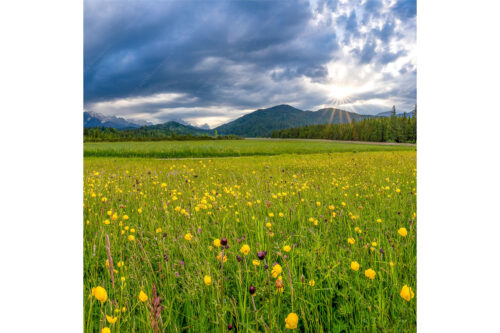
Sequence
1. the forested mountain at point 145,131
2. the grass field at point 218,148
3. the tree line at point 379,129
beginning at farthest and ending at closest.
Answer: the grass field at point 218,148 < the forested mountain at point 145,131 < the tree line at point 379,129

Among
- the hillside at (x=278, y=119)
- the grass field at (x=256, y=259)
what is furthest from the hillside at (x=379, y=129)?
the grass field at (x=256, y=259)

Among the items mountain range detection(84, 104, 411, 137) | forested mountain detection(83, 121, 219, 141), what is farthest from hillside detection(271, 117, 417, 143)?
forested mountain detection(83, 121, 219, 141)

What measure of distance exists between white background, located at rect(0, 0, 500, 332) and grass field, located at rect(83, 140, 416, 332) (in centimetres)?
22

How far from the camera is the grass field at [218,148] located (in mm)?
4402

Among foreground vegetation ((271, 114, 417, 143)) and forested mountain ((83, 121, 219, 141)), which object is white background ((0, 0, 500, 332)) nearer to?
foreground vegetation ((271, 114, 417, 143))

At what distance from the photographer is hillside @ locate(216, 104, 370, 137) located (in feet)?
9.70

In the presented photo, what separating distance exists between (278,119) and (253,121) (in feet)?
1.33

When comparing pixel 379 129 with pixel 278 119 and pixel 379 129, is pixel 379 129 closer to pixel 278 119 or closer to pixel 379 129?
pixel 379 129

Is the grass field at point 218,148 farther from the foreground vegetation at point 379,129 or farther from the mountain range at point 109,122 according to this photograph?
the mountain range at point 109,122

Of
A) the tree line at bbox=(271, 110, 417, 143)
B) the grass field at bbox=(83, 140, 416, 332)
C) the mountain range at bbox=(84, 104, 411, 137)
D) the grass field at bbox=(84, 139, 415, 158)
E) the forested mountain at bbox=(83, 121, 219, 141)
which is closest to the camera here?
the grass field at bbox=(83, 140, 416, 332)
